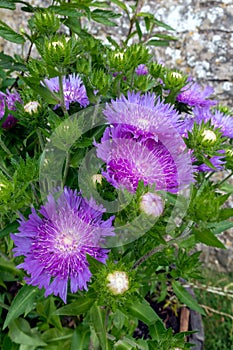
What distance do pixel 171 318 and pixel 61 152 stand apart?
71 cm

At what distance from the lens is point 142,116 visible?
0.69 meters

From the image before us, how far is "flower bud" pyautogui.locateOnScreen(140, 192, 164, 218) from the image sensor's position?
1.92 feet

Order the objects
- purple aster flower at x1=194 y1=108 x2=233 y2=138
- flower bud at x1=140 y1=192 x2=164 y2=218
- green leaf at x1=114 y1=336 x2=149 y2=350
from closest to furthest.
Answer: flower bud at x1=140 y1=192 x2=164 y2=218, purple aster flower at x1=194 y1=108 x2=233 y2=138, green leaf at x1=114 y1=336 x2=149 y2=350

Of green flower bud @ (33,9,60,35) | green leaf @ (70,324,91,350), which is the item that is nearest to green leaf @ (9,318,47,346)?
green leaf @ (70,324,91,350)

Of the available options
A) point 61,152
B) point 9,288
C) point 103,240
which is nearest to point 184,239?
point 103,240

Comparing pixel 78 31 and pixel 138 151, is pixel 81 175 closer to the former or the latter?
pixel 138 151

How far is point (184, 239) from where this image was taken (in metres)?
0.70

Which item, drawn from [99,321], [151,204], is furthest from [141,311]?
[151,204]

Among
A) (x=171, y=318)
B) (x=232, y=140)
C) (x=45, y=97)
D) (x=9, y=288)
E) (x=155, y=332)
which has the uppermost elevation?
(x=45, y=97)

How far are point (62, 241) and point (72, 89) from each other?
11.3 inches

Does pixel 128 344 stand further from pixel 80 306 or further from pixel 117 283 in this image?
pixel 117 283

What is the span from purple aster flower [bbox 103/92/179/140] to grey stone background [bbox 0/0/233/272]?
0.93 metres

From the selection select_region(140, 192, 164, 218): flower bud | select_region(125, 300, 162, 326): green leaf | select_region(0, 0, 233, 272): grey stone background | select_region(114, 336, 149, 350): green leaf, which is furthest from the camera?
select_region(0, 0, 233, 272): grey stone background

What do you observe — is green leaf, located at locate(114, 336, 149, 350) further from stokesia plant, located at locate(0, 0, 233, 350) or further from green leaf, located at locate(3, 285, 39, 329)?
green leaf, located at locate(3, 285, 39, 329)
